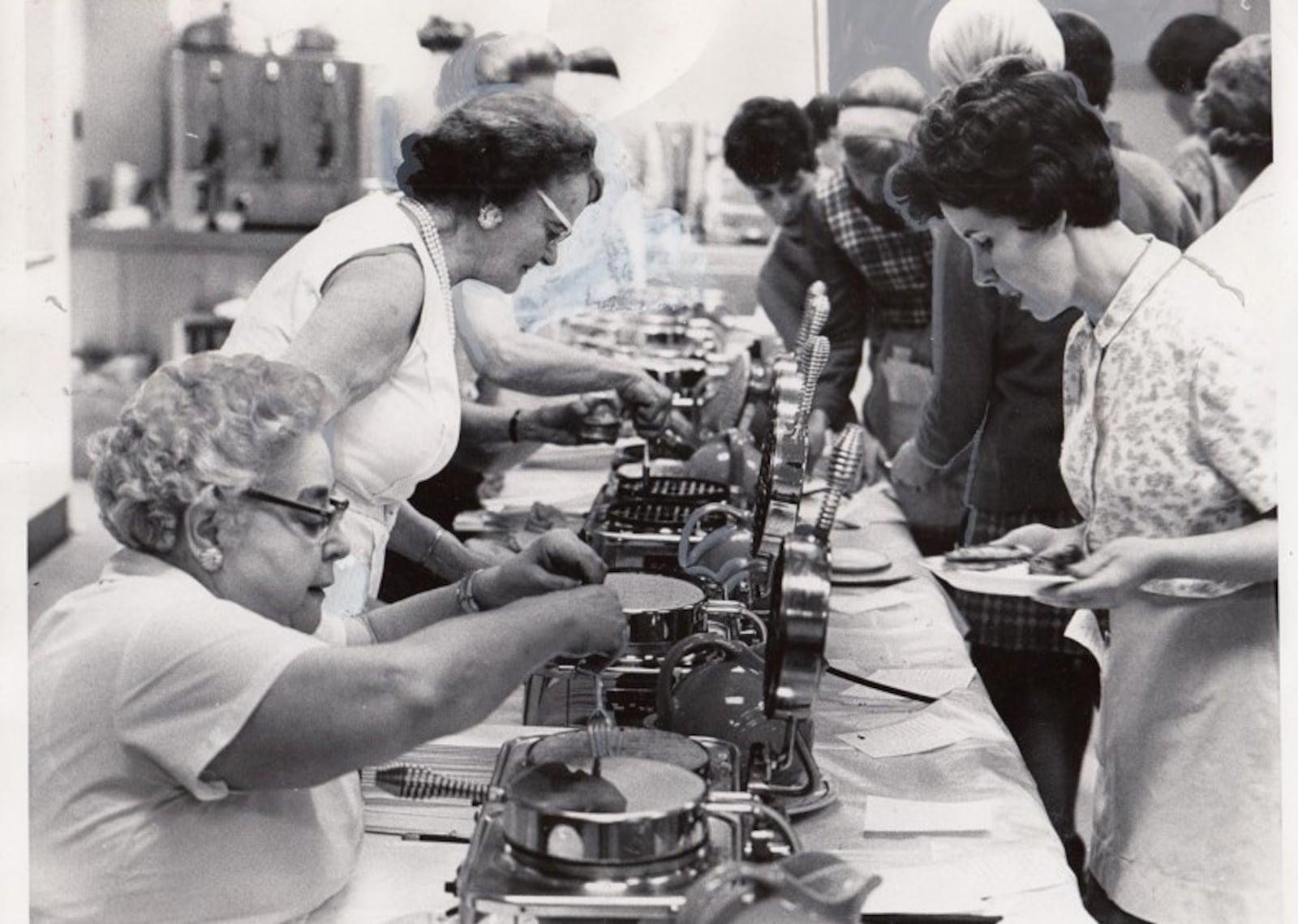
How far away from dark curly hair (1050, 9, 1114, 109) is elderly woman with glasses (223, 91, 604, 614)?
648 mm

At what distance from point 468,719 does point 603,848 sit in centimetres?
18

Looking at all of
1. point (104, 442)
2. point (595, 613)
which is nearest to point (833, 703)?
point (595, 613)

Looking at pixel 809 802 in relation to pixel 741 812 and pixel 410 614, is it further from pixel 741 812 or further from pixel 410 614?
pixel 410 614

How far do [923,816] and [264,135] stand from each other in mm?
1156

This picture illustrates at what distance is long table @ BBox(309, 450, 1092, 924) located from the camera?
1.47 metres

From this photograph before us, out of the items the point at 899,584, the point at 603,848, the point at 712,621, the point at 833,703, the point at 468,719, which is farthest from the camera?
the point at 899,584

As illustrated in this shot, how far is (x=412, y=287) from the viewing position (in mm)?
1815

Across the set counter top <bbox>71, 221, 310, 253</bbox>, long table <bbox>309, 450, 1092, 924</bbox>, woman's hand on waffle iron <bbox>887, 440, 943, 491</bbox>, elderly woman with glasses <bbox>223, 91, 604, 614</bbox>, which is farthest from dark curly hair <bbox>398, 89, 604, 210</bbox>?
woman's hand on waffle iron <bbox>887, 440, 943, 491</bbox>

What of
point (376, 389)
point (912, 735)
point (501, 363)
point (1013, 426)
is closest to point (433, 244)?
point (376, 389)

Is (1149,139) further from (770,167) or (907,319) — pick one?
(907,319)

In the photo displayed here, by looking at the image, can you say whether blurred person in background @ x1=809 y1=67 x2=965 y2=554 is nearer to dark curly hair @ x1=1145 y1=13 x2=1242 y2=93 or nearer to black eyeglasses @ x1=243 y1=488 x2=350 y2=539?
dark curly hair @ x1=1145 y1=13 x2=1242 y2=93

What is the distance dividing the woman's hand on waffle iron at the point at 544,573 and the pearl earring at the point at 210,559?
0.41 metres

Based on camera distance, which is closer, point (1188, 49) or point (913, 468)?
point (1188, 49)

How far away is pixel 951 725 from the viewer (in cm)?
193
